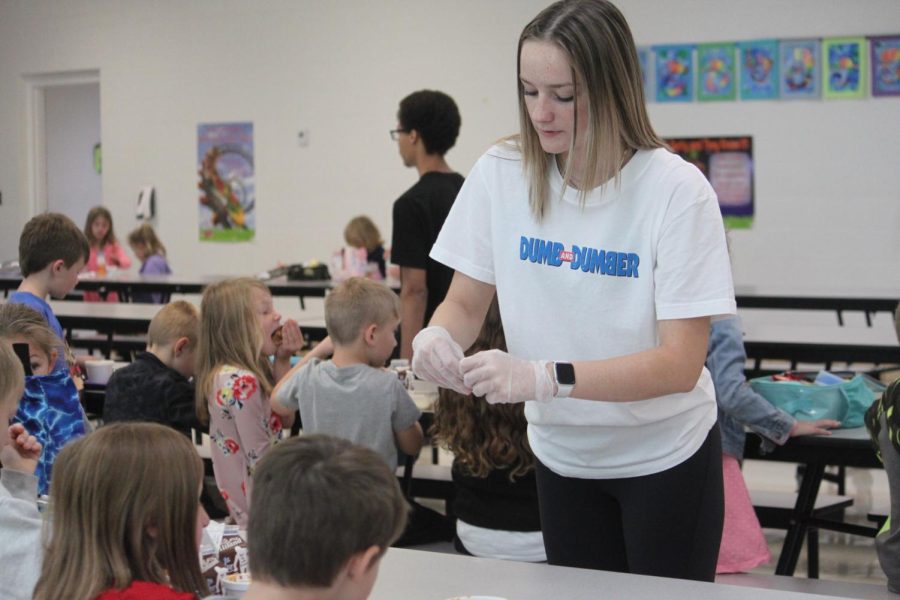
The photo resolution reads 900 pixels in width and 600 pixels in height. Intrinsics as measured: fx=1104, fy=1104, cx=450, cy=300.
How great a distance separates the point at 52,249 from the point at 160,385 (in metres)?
0.76

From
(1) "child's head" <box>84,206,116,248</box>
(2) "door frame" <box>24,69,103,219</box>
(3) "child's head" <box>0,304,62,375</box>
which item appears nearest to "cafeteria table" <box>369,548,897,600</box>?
(3) "child's head" <box>0,304,62,375</box>

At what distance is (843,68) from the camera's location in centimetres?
802

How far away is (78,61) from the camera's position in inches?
445

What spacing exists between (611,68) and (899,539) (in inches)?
52.6

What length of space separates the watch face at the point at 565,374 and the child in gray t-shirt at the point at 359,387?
5.29 feet

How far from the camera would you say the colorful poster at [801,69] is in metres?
8.09

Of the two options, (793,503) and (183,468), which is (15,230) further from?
(183,468)

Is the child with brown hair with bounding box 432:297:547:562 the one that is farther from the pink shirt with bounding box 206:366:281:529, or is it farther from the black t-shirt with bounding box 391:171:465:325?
the black t-shirt with bounding box 391:171:465:325

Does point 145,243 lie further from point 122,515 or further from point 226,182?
point 122,515

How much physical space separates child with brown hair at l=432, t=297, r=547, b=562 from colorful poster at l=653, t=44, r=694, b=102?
20.0 feet

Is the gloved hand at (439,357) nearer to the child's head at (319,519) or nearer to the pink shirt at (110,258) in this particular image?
the child's head at (319,519)

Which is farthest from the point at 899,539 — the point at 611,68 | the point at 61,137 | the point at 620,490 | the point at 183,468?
the point at 61,137

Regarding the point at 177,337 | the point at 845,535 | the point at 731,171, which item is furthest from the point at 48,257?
the point at 731,171

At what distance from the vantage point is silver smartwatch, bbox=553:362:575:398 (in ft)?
5.31
